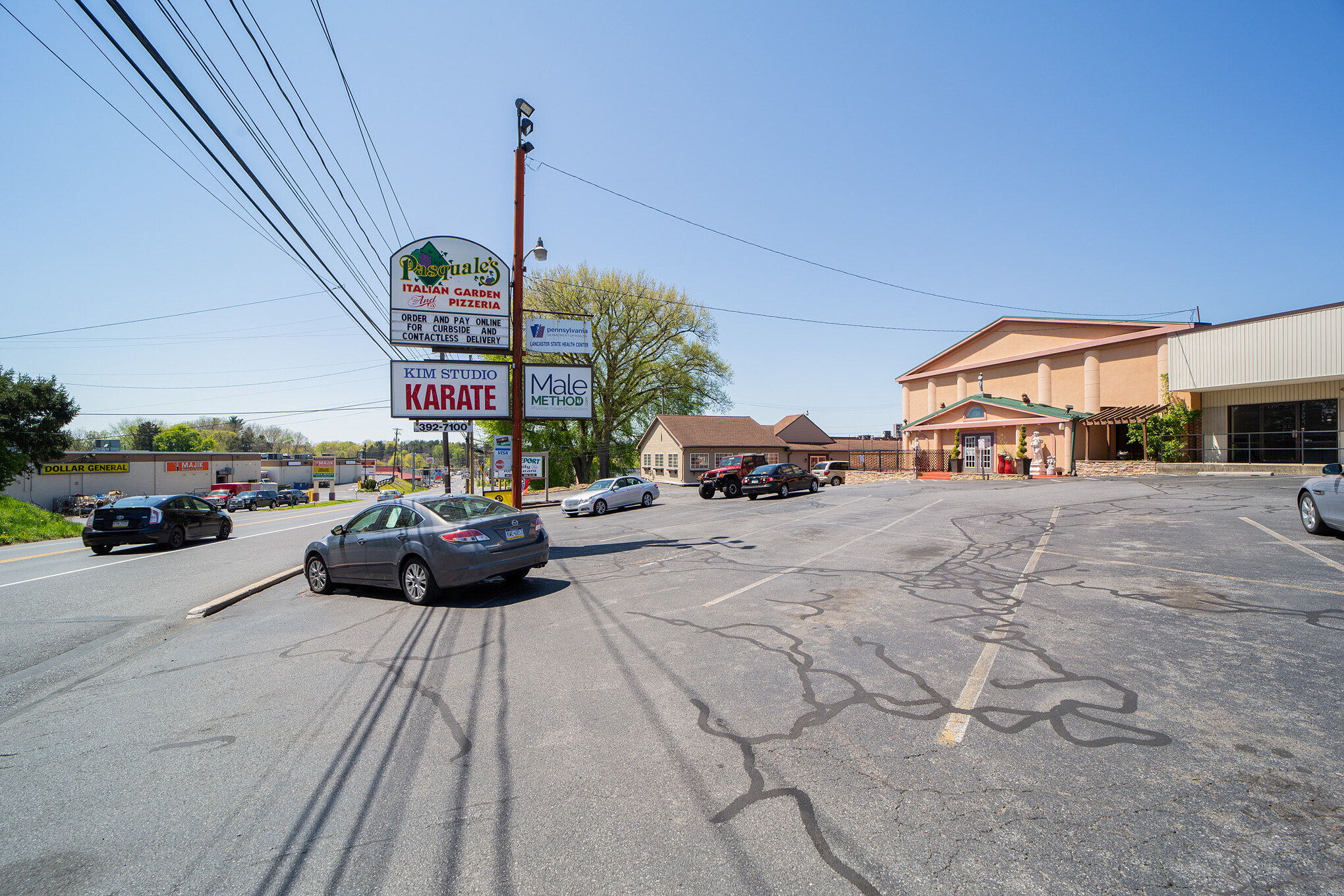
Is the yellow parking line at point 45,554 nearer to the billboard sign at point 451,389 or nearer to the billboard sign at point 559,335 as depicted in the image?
the billboard sign at point 451,389

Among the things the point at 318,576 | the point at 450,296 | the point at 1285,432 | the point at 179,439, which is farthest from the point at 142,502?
the point at 179,439

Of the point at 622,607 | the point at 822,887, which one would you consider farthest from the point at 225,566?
the point at 822,887

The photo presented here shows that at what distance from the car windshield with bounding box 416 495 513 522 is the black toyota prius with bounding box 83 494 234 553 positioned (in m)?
12.1

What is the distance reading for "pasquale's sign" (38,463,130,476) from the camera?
5559 cm

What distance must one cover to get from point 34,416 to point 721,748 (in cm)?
6117

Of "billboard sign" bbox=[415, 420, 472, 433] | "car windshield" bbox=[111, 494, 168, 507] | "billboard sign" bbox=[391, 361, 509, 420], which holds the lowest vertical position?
"car windshield" bbox=[111, 494, 168, 507]

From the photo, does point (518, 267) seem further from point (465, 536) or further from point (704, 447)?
point (704, 447)

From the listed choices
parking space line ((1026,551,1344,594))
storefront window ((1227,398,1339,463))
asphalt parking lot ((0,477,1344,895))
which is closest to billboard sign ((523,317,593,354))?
asphalt parking lot ((0,477,1344,895))

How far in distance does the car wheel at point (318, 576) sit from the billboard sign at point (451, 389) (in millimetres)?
5743

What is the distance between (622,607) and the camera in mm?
7742

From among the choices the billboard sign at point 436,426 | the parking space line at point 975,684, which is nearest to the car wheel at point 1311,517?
the parking space line at point 975,684

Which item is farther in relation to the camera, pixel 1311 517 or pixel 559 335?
pixel 559 335

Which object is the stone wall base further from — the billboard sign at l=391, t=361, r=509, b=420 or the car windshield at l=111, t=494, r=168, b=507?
the car windshield at l=111, t=494, r=168, b=507

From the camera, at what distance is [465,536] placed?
27.5 ft
